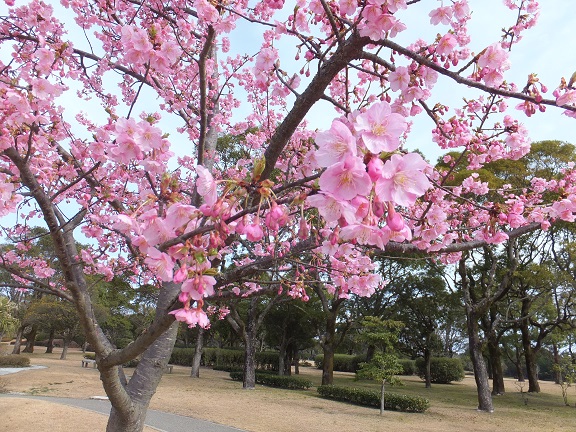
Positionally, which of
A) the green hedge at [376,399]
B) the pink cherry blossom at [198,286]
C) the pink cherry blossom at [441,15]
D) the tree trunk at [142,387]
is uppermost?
the pink cherry blossom at [441,15]

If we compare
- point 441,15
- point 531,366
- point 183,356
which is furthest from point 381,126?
point 183,356

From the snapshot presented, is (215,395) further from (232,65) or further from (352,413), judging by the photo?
(232,65)

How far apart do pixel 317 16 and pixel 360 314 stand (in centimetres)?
2029

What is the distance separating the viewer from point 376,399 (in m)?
12.7

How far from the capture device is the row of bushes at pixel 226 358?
23.8 m

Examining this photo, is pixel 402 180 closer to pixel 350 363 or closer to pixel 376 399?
pixel 376 399

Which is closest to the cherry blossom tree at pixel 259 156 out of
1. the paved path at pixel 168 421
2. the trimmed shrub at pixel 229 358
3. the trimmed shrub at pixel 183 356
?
the paved path at pixel 168 421

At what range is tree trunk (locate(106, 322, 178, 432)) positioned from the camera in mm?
3102

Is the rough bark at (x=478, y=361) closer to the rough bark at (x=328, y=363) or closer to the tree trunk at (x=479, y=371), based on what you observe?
the tree trunk at (x=479, y=371)

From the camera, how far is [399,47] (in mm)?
1858

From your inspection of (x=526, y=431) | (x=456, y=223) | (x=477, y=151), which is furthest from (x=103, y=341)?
(x=526, y=431)

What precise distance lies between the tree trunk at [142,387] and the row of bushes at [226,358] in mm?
21171

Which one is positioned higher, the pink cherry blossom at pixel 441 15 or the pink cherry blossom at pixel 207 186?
the pink cherry blossom at pixel 441 15

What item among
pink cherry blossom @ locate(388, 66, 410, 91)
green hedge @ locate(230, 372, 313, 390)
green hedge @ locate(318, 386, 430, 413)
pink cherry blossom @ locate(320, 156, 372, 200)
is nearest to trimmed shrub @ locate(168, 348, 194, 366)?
green hedge @ locate(230, 372, 313, 390)
